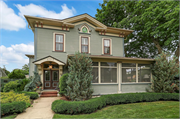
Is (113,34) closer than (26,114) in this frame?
No

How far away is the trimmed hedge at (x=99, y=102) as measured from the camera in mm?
5121

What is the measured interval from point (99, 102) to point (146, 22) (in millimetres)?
13486

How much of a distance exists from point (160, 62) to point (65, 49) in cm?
820

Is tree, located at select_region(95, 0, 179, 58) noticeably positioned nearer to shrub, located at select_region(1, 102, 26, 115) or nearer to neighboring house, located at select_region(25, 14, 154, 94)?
neighboring house, located at select_region(25, 14, 154, 94)

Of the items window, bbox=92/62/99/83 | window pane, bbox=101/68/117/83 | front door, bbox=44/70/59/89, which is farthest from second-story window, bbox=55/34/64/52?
window pane, bbox=101/68/117/83

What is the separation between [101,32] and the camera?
11984mm

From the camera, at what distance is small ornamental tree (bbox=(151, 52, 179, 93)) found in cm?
820

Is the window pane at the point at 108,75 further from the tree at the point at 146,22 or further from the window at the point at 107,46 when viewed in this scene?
the tree at the point at 146,22

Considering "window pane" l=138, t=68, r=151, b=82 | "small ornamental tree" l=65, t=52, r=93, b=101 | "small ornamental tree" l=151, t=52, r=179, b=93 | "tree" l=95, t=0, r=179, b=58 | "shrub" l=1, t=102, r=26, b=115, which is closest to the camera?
"shrub" l=1, t=102, r=26, b=115

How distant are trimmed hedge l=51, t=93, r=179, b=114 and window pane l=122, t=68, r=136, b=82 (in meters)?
1.86

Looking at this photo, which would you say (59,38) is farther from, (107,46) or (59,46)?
(107,46)

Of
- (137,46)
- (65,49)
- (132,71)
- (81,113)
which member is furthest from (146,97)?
(137,46)

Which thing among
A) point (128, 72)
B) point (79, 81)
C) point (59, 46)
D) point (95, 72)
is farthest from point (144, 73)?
point (59, 46)

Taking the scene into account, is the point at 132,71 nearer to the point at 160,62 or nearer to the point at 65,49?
the point at 160,62
